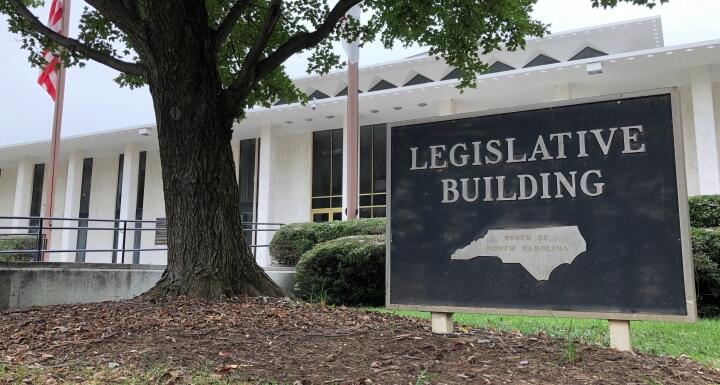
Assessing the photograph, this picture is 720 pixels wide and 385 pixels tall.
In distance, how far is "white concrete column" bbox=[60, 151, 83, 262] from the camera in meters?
34.4

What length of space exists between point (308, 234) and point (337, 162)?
48.9 ft

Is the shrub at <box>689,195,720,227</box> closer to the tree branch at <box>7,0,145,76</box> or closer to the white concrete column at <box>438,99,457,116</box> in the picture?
the tree branch at <box>7,0,145,76</box>

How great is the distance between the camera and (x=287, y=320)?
564 centimetres

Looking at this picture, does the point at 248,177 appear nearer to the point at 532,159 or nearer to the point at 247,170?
the point at 247,170

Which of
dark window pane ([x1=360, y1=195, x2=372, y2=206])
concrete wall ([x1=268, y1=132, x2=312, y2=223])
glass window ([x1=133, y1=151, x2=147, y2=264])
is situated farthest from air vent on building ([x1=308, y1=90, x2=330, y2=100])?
glass window ([x1=133, y1=151, x2=147, y2=264])

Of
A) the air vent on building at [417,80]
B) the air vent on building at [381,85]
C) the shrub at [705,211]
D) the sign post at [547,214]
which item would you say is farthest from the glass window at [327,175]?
the sign post at [547,214]

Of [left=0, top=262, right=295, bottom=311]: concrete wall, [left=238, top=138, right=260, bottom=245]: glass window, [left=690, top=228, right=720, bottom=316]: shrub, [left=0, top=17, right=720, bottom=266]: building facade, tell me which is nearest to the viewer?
[left=0, top=262, right=295, bottom=311]: concrete wall

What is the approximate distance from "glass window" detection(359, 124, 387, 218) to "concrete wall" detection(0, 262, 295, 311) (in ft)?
54.9

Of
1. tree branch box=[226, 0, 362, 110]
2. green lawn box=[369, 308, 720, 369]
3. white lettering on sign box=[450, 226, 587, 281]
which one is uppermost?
tree branch box=[226, 0, 362, 110]

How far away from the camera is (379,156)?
27.6 m

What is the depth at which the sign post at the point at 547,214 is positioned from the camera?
13.7ft

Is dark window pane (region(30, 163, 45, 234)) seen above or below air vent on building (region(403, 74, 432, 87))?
below

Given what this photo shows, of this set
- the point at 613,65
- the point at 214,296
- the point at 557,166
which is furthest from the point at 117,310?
the point at 613,65

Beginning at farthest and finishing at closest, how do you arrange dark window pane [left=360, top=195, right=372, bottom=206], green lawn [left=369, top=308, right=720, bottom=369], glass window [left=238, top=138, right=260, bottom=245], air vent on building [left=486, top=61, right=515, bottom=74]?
1. glass window [left=238, top=138, right=260, bottom=245]
2. dark window pane [left=360, top=195, right=372, bottom=206]
3. air vent on building [left=486, top=61, right=515, bottom=74]
4. green lawn [left=369, top=308, right=720, bottom=369]
